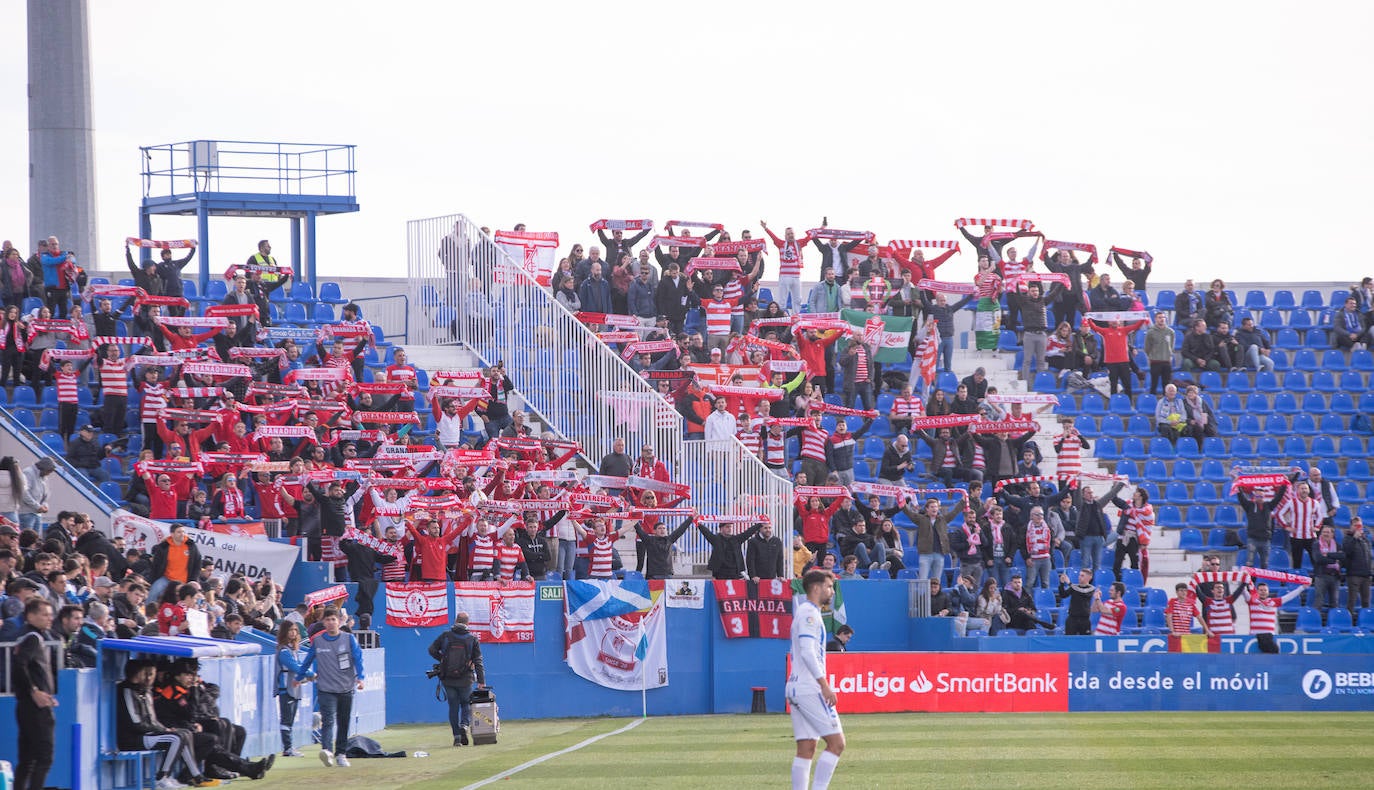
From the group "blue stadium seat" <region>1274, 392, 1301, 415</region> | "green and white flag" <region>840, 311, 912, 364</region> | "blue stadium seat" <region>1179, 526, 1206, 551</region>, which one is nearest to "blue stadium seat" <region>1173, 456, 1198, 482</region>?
"blue stadium seat" <region>1179, 526, 1206, 551</region>

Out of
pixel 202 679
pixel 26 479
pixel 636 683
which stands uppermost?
pixel 26 479

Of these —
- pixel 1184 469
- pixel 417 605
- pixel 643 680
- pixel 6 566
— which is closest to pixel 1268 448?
pixel 1184 469

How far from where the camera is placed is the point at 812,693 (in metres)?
12.8

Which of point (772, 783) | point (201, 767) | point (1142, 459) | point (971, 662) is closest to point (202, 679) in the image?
point (201, 767)

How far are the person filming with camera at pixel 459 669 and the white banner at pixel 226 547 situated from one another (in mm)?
4069

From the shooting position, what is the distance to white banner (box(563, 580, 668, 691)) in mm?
26484

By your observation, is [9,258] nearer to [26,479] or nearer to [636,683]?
[26,479]

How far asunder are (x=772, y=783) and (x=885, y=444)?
16.3m

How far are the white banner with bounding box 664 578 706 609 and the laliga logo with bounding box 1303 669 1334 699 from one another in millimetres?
8787

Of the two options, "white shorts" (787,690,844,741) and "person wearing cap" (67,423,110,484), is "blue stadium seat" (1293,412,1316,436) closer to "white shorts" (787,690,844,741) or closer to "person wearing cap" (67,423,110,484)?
"person wearing cap" (67,423,110,484)

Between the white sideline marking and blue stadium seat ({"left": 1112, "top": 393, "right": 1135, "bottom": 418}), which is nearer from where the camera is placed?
the white sideline marking

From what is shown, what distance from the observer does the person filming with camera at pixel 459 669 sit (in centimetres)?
2084

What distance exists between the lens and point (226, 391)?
27281mm

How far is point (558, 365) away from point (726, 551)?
4.92 meters
